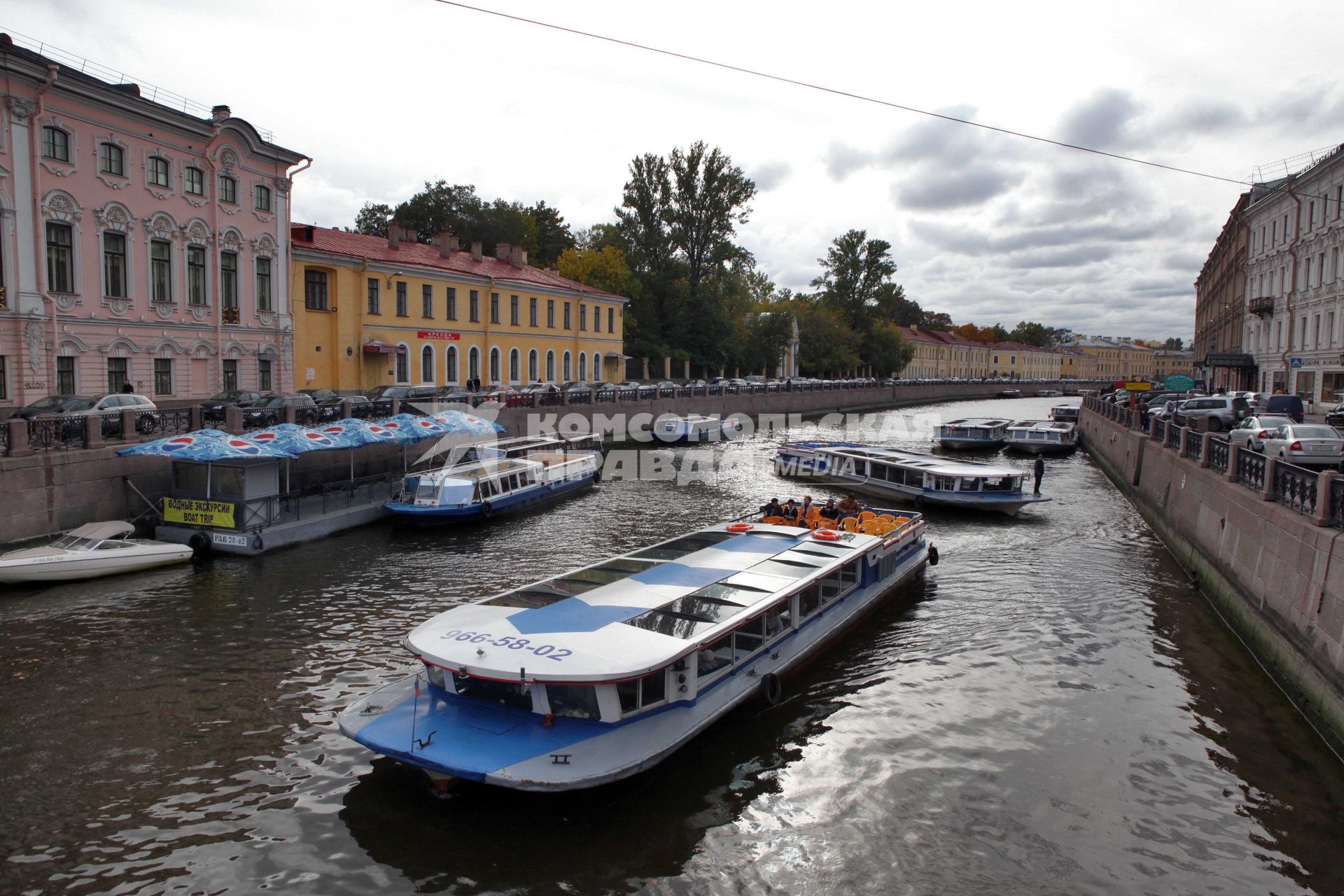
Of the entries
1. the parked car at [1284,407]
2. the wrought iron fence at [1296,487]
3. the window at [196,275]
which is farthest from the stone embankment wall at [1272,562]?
the window at [196,275]

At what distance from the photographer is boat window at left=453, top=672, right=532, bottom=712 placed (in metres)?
9.14

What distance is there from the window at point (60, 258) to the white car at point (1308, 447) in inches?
1318

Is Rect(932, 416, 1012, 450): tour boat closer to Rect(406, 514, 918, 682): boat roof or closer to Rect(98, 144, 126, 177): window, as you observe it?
Rect(406, 514, 918, 682): boat roof

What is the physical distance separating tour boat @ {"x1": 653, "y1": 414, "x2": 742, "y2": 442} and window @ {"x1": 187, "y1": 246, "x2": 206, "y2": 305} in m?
21.3

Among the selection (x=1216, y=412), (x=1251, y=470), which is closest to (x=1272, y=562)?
(x=1251, y=470)

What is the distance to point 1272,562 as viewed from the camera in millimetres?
13289

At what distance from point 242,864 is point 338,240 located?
37.6 meters

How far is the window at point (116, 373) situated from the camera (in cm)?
2781

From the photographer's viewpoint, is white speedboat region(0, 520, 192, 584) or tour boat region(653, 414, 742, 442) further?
tour boat region(653, 414, 742, 442)

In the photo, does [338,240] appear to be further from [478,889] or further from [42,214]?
[478,889]

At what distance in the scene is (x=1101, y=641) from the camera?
47.9 ft

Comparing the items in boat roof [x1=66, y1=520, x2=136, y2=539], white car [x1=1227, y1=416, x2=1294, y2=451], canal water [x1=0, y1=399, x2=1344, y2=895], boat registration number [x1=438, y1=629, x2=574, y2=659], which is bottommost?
canal water [x1=0, y1=399, x2=1344, y2=895]

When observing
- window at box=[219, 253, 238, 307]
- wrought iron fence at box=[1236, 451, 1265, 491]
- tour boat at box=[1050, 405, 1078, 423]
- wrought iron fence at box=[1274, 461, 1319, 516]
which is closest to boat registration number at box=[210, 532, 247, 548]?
window at box=[219, 253, 238, 307]

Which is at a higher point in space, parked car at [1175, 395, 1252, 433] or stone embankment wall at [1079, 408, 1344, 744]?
parked car at [1175, 395, 1252, 433]
